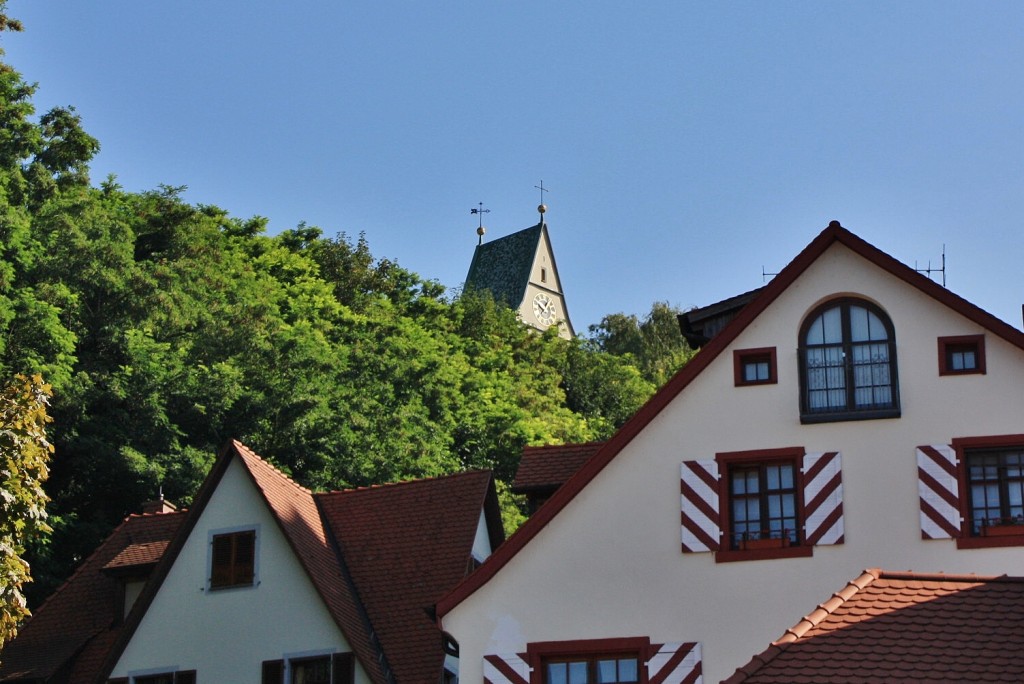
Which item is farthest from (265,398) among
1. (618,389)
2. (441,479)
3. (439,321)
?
(618,389)

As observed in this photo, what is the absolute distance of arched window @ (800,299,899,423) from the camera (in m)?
24.7

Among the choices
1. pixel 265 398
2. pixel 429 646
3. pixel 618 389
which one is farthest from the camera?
pixel 618 389

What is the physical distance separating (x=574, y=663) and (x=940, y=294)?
279 inches

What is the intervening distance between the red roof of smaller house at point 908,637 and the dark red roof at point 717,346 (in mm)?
6701

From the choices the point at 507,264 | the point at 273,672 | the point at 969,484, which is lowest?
the point at 273,672

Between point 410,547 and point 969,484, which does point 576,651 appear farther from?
point 410,547

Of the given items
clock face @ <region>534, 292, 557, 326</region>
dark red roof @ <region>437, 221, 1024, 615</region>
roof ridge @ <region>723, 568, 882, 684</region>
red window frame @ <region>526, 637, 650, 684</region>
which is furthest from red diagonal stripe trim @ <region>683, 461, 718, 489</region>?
clock face @ <region>534, 292, 557, 326</region>

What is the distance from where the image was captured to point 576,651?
23.9 metres

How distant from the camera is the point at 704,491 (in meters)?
24.5

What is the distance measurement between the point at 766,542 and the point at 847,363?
2.83m

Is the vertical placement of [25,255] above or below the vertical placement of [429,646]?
above

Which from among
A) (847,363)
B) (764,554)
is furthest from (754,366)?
(764,554)

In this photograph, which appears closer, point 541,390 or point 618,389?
point 541,390

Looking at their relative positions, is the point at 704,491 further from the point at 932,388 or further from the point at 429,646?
the point at 429,646
